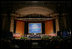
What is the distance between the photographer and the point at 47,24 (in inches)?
182

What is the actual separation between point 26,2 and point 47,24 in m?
2.77

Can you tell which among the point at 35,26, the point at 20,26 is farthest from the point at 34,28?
the point at 20,26

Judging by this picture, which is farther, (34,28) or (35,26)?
(35,26)

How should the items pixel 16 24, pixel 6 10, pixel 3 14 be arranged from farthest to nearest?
1. pixel 16 24
2. pixel 6 10
3. pixel 3 14

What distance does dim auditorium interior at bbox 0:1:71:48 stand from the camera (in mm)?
1411

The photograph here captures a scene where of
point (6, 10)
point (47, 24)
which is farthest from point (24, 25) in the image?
point (6, 10)

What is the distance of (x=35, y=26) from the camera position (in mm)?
4387

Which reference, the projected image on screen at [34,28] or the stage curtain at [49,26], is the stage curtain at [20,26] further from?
the stage curtain at [49,26]

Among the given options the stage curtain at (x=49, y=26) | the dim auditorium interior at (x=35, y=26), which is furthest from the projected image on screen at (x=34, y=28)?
the stage curtain at (x=49, y=26)

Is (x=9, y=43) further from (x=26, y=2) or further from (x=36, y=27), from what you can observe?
(x=36, y=27)

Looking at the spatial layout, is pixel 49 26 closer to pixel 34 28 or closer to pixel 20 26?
pixel 34 28

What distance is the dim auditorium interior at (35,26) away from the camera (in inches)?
55.6

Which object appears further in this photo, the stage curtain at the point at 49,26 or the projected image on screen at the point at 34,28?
the stage curtain at the point at 49,26

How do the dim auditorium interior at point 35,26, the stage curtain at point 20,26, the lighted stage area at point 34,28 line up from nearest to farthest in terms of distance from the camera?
1. the dim auditorium interior at point 35,26
2. the lighted stage area at point 34,28
3. the stage curtain at point 20,26
